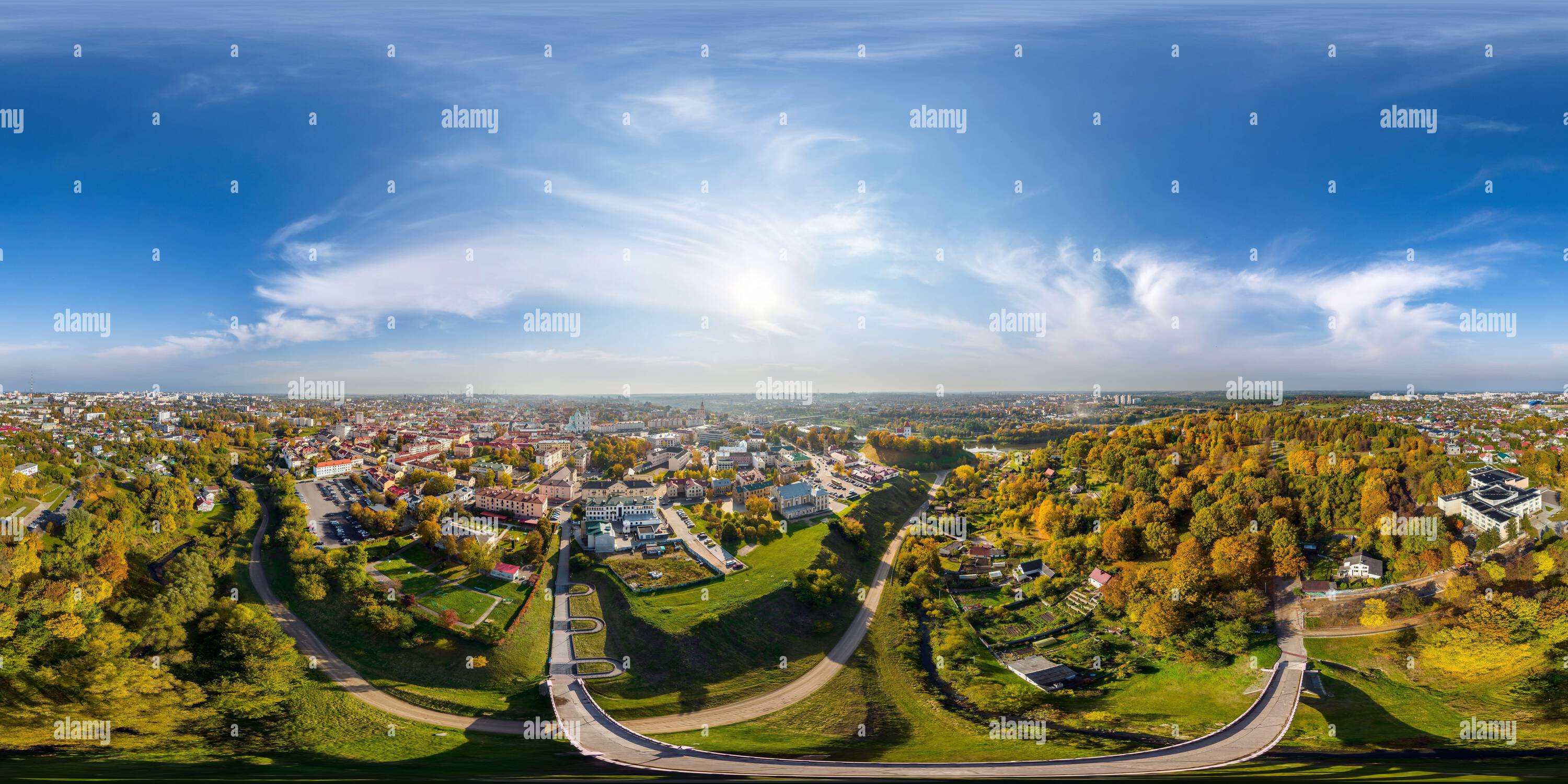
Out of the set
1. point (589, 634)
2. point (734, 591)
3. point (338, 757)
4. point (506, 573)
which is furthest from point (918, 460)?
point (338, 757)

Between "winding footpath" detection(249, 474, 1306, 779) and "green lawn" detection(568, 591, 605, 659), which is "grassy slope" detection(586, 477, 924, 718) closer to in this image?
"green lawn" detection(568, 591, 605, 659)

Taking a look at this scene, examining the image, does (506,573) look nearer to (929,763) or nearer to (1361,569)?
(929,763)

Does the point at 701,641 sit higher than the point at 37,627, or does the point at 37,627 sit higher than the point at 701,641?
the point at 37,627

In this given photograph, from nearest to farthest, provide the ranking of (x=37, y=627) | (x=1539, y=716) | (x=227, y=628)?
(x=1539, y=716)
(x=37, y=627)
(x=227, y=628)

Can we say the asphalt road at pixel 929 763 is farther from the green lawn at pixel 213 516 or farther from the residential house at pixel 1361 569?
the green lawn at pixel 213 516

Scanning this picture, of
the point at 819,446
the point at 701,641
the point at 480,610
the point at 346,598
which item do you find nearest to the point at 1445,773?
the point at 701,641

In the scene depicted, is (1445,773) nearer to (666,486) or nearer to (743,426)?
(666,486)
